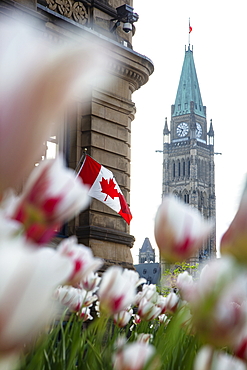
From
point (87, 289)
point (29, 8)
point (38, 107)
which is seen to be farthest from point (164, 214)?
point (29, 8)

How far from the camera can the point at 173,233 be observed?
32.2 inches

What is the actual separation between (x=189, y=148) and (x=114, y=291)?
348 feet

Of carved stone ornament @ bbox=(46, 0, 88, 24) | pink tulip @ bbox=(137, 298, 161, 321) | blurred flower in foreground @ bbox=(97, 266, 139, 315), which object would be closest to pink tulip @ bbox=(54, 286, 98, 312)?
pink tulip @ bbox=(137, 298, 161, 321)

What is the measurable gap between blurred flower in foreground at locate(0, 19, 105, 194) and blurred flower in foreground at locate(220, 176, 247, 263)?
0.82 feet

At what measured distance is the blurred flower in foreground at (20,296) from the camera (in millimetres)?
396

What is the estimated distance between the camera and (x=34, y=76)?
0.42 m

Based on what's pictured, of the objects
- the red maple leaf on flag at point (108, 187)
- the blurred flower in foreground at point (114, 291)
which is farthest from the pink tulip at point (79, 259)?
the red maple leaf on flag at point (108, 187)

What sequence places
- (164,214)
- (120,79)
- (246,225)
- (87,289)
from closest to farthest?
(246,225) < (164,214) < (87,289) < (120,79)

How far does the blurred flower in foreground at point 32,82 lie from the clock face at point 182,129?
109273 millimetres

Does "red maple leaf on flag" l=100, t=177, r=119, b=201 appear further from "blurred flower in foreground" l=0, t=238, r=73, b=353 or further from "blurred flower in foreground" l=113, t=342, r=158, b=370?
"blurred flower in foreground" l=0, t=238, r=73, b=353

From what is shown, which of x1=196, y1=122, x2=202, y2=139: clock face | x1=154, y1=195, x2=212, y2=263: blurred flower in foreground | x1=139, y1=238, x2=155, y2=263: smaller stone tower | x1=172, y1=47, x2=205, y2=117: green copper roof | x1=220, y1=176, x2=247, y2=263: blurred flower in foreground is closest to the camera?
x1=220, y1=176, x2=247, y2=263: blurred flower in foreground

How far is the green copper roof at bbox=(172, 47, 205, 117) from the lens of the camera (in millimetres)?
107438

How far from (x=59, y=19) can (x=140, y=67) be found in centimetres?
269

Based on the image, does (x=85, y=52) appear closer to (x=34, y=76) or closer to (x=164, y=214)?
(x=34, y=76)
